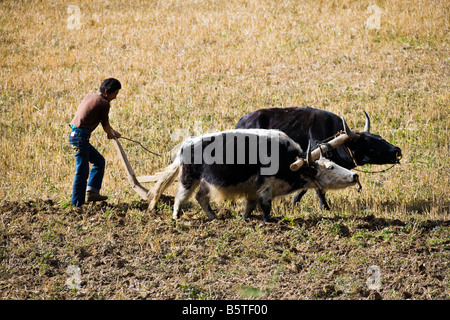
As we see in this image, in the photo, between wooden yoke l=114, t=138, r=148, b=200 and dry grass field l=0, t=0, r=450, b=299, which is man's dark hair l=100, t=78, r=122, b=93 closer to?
wooden yoke l=114, t=138, r=148, b=200

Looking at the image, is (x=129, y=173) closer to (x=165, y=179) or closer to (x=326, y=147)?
(x=165, y=179)

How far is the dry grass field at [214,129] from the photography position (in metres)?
6.16

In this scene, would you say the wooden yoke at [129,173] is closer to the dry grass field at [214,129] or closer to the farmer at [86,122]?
the farmer at [86,122]

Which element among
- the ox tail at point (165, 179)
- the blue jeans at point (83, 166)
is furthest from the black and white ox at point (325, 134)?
the blue jeans at point (83, 166)

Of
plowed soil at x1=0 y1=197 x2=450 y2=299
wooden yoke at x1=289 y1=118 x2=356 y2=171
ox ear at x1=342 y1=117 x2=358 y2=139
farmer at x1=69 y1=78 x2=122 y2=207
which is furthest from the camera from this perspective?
ox ear at x1=342 y1=117 x2=358 y2=139

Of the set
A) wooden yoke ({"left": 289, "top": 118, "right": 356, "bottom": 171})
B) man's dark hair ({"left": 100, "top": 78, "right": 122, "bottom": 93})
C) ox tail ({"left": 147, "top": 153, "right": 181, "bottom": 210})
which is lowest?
ox tail ({"left": 147, "top": 153, "right": 181, "bottom": 210})

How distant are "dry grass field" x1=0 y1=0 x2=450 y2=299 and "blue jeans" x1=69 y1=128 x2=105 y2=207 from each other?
289 millimetres

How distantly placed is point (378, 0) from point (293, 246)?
13.9m

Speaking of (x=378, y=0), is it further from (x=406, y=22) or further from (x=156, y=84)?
(x=156, y=84)

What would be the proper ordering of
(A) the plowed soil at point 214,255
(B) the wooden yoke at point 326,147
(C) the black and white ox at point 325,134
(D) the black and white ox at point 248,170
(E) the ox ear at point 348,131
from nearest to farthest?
(A) the plowed soil at point 214,255 → (B) the wooden yoke at point 326,147 → (D) the black and white ox at point 248,170 → (E) the ox ear at point 348,131 → (C) the black and white ox at point 325,134

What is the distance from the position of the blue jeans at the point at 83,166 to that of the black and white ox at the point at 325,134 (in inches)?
95.5

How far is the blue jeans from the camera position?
763 cm

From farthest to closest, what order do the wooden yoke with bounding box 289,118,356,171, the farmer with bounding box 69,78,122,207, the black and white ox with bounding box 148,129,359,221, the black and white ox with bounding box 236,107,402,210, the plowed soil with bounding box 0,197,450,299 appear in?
the black and white ox with bounding box 236,107,402,210
the farmer with bounding box 69,78,122,207
the black and white ox with bounding box 148,129,359,221
the wooden yoke with bounding box 289,118,356,171
the plowed soil with bounding box 0,197,450,299

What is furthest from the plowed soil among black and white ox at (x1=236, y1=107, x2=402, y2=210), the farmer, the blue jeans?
black and white ox at (x1=236, y1=107, x2=402, y2=210)
